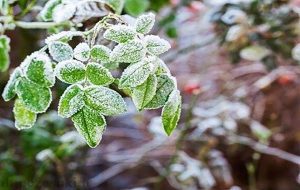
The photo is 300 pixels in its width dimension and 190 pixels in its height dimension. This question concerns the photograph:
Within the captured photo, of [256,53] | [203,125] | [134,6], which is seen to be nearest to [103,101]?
[134,6]

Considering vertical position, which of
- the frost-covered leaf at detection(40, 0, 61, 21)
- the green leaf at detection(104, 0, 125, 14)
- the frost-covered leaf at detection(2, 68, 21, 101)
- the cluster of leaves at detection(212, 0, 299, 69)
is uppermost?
A: the green leaf at detection(104, 0, 125, 14)

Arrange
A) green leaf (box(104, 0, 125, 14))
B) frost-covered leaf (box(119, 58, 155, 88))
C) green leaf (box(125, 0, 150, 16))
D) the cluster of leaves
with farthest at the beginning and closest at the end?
the cluster of leaves, green leaf (box(125, 0, 150, 16)), green leaf (box(104, 0, 125, 14)), frost-covered leaf (box(119, 58, 155, 88))

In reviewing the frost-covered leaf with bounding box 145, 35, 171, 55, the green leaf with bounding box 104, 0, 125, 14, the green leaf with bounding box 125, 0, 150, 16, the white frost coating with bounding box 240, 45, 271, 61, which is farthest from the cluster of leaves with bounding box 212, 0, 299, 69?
the frost-covered leaf with bounding box 145, 35, 171, 55

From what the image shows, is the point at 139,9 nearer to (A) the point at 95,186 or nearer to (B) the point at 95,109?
(B) the point at 95,109

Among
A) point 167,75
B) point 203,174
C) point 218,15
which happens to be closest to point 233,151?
point 203,174

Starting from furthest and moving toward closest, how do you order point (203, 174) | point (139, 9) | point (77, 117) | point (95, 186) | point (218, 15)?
point (95, 186) → point (203, 174) → point (218, 15) → point (139, 9) → point (77, 117)

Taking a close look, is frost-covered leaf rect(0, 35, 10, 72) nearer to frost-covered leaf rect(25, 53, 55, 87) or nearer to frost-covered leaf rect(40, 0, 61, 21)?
frost-covered leaf rect(40, 0, 61, 21)

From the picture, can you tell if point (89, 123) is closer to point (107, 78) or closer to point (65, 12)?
point (107, 78)
